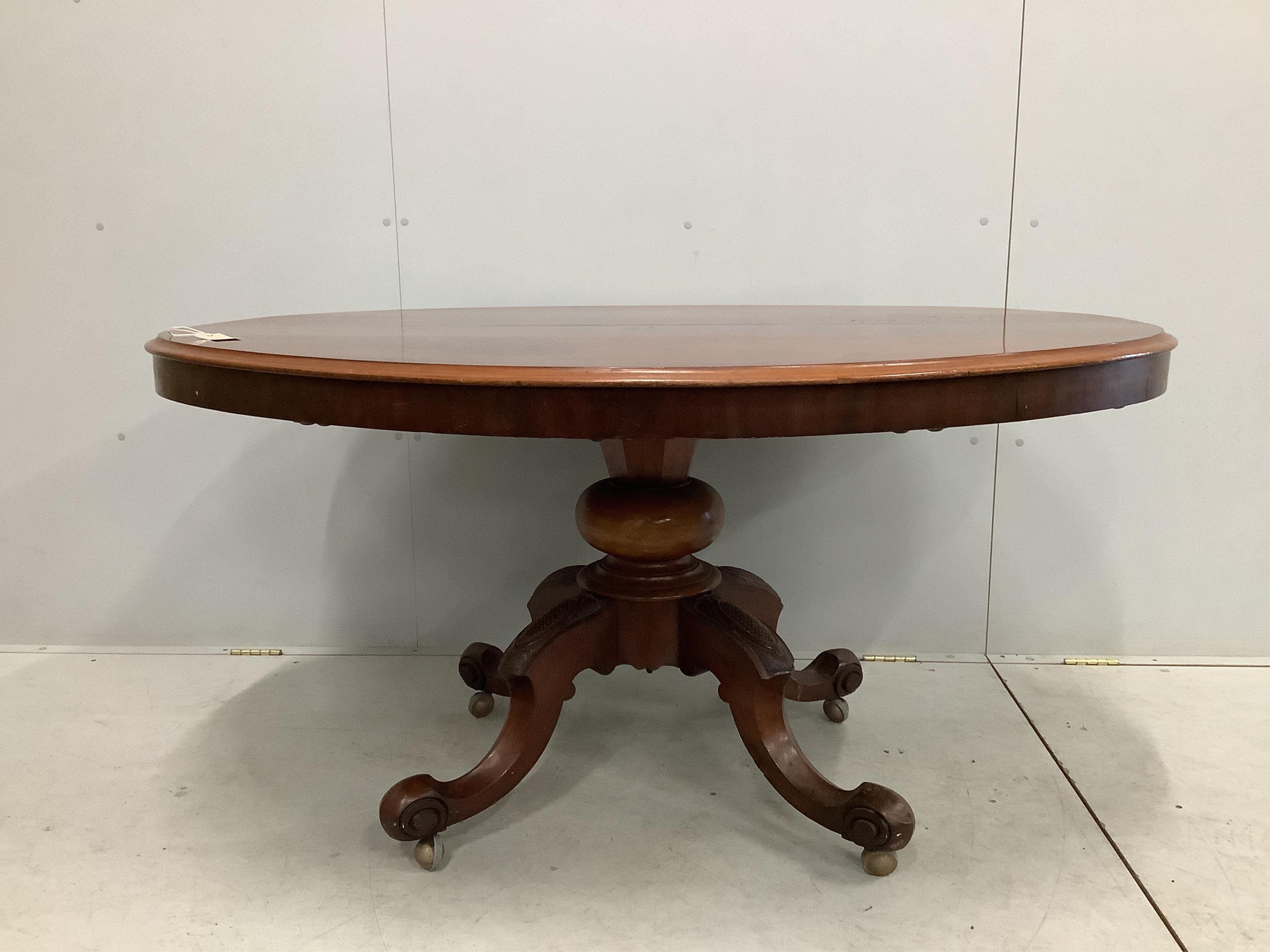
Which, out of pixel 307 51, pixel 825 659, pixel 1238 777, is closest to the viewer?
pixel 1238 777

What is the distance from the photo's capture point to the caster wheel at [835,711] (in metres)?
1.90

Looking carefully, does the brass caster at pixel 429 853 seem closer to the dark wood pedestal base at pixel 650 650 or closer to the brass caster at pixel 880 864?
the dark wood pedestal base at pixel 650 650

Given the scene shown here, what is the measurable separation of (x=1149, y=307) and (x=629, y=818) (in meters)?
1.46

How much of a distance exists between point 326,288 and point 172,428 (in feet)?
1.58

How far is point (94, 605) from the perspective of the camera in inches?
91.0

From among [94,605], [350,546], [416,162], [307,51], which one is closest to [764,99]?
[416,162]

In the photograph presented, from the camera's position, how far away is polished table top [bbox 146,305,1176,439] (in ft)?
3.15

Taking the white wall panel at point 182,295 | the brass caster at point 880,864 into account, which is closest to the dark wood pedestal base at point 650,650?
the brass caster at point 880,864

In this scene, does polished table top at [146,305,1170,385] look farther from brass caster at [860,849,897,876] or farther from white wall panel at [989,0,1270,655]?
brass caster at [860,849,897,876]

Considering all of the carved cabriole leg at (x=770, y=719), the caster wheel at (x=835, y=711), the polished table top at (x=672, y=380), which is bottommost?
the caster wheel at (x=835, y=711)

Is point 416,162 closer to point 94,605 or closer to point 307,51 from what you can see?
point 307,51

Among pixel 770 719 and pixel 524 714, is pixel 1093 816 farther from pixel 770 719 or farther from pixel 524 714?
pixel 524 714

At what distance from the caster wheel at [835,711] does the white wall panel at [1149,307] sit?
52cm

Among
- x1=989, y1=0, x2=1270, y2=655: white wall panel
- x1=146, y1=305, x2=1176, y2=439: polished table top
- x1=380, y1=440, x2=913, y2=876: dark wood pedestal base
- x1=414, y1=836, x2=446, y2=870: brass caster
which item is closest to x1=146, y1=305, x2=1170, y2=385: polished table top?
x1=146, y1=305, x2=1176, y2=439: polished table top
